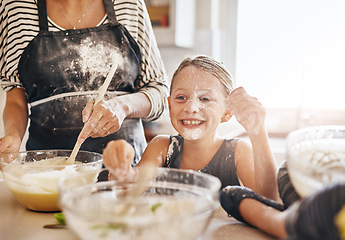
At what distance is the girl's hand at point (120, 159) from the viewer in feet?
2.51

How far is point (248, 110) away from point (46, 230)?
0.54m

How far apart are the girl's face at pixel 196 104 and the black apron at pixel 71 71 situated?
29 centimetres

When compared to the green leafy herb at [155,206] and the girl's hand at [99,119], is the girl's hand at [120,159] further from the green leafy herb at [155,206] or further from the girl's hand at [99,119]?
the girl's hand at [99,119]

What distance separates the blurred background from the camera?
Result: 3029 mm

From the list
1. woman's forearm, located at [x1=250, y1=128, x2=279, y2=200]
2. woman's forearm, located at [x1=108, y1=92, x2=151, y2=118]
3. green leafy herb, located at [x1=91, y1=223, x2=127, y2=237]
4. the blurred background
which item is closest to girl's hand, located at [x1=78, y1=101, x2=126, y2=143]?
woman's forearm, located at [x1=108, y1=92, x2=151, y2=118]

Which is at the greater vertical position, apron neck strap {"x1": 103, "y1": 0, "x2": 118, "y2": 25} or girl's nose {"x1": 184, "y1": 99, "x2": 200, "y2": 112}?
apron neck strap {"x1": 103, "y1": 0, "x2": 118, "y2": 25}

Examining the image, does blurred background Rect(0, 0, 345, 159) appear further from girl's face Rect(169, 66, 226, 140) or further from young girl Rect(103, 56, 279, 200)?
girl's face Rect(169, 66, 226, 140)

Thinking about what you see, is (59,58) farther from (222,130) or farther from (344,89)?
(344,89)

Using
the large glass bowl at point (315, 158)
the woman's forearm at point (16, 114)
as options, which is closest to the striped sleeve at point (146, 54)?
the woman's forearm at point (16, 114)

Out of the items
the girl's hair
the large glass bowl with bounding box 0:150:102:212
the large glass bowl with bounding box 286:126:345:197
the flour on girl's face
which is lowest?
the large glass bowl with bounding box 0:150:102:212

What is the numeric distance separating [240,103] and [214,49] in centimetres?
256

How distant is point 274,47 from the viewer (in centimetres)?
329

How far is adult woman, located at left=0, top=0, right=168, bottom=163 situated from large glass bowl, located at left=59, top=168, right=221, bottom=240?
0.60 m

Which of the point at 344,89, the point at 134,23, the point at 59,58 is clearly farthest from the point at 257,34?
the point at 59,58
